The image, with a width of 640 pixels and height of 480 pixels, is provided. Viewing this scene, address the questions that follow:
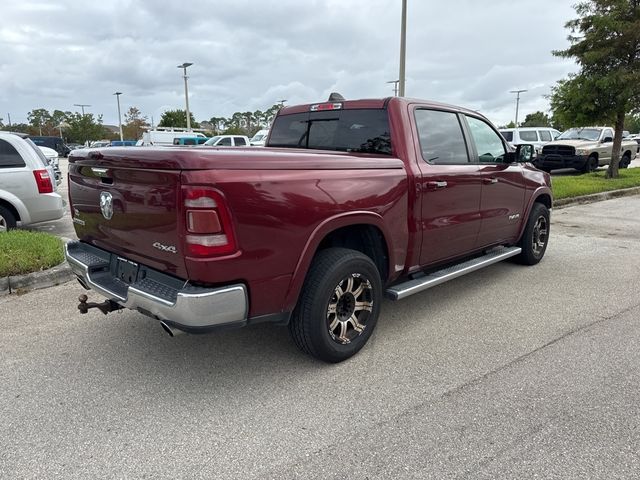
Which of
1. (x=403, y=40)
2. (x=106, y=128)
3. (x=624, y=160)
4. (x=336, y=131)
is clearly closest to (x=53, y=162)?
(x=403, y=40)

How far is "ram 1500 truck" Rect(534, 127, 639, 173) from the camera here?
1759 cm

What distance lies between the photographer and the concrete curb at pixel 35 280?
496cm

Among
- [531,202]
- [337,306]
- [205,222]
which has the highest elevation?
[205,222]

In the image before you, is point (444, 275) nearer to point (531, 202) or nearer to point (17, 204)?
point (531, 202)

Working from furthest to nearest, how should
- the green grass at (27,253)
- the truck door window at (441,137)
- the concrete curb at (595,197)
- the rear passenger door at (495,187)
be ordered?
the concrete curb at (595,197)
the green grass at (27,253)
the rear passenger door at (495,187)
the truck door window at (441,137)

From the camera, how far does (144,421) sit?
111 inches

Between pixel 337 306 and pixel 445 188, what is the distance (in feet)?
4.88

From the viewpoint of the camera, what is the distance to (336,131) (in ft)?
14.4

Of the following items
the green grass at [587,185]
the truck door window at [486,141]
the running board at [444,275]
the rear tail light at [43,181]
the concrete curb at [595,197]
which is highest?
the truck door window at [486,141]

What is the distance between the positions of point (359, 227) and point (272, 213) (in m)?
0.93

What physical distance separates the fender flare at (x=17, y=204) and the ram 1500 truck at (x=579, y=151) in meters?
15.7

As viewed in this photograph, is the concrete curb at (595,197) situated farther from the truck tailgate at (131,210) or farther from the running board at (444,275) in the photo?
the truck tailgate at (131,210)


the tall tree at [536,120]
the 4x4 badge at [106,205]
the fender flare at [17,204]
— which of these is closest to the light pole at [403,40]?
the fender flare at [17,204]

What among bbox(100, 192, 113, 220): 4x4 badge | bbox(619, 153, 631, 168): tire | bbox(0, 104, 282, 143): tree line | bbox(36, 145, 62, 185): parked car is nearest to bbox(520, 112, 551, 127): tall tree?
bbox(0, 104, 282, 143): tree line
